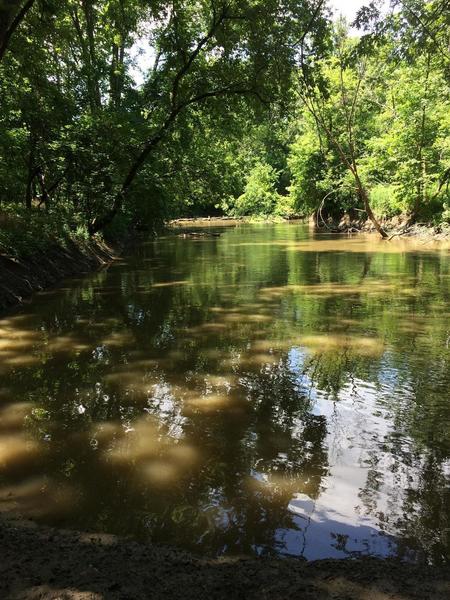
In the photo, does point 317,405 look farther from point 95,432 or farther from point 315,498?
point 95,432

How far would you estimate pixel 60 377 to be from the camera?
21.1 feet

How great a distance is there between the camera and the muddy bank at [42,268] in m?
11.4

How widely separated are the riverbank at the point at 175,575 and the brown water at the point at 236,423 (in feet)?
0.67

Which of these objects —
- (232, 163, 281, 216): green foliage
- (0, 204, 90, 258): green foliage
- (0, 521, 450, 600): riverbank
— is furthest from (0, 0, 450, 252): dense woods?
(232, 163, 281, 216): green foliage

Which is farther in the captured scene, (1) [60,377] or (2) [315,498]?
(1) [60,377]

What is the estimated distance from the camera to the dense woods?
1048 centimetres

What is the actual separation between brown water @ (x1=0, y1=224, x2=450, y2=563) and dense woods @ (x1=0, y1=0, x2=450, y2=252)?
3.27 m

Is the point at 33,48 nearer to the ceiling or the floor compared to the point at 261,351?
nearer to the ceiling

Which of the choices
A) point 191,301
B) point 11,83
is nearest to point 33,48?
point 11,83

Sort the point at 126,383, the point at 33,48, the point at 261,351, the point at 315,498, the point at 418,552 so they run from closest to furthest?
the point at 418,552 < the point at 315,498 < the point at 126,383 < the point at 261,351 < the point at 33,48

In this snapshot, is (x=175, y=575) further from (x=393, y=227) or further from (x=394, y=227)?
(x=393, y=227)

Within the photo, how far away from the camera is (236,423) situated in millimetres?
4980

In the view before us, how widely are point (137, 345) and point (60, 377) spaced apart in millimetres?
1689

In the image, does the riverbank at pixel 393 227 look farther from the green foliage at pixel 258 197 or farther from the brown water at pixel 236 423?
the brown water at pixel 236 423
